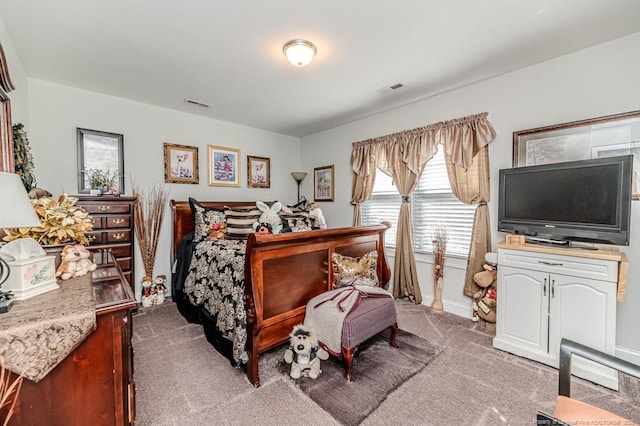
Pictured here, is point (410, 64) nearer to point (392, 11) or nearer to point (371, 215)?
point (392, 11)

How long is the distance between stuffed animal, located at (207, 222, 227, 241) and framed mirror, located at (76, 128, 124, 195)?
1131mm

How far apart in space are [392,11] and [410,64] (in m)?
0.78

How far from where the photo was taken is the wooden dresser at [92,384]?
922mm

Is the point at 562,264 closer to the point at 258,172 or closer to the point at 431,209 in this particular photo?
the point at 431,209

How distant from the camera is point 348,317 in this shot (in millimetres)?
1960

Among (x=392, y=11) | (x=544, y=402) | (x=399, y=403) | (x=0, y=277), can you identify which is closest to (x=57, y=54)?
(x=0, y=277)

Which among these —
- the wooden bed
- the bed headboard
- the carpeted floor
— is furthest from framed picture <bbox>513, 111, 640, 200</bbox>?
the bed headboard

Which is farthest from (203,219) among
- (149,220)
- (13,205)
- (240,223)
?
(13,205)

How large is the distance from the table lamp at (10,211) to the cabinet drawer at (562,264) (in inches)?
120

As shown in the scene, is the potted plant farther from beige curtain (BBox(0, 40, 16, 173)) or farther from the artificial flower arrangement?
the artificial flower arrangement

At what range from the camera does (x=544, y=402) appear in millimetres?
1756

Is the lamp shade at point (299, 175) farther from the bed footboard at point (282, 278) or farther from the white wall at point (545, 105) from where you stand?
the bed footboard at point (282, 278)

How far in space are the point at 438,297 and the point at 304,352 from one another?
1945mm

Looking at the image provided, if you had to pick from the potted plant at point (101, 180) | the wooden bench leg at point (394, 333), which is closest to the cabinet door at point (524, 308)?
the wooden bench leg at point (394, 333)
